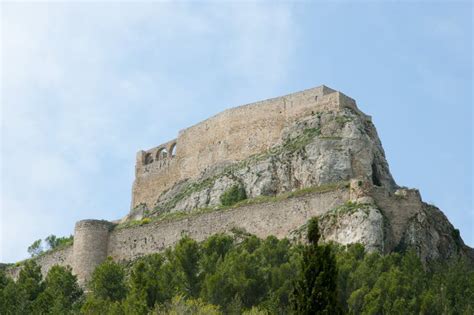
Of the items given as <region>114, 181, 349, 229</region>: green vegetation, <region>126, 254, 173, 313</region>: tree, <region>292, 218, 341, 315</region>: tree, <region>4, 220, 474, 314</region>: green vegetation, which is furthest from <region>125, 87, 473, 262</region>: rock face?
<region>292, 218, 341, 315</region>: tree

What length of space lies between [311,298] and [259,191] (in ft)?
83.9

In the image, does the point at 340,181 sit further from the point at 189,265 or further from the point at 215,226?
the point at 189,265

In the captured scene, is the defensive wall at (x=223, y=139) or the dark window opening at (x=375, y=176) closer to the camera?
the dark window opening at (x=375, y=176)

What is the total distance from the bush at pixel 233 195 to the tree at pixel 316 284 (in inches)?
969

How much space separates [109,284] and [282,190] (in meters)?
12.5

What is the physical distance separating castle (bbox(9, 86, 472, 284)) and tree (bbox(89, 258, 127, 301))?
21.6ft

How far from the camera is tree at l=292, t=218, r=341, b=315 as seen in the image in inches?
1257

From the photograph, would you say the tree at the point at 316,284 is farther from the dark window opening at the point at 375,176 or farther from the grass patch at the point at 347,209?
the dark window opening at the point at 375,176

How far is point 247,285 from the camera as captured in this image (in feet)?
142

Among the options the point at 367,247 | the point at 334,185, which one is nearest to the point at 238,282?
the point at 367,247

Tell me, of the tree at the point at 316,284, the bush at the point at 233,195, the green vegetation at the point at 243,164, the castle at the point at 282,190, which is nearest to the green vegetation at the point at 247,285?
the castle at the point at 282,190

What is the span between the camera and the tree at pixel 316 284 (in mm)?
31922

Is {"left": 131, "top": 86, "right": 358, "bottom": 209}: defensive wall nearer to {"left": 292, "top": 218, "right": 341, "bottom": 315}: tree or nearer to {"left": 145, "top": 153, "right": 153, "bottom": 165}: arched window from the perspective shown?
{"left": 145, "top": 153, "right": 153, "bottom": 165}: arched window

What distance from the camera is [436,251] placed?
1991 inches
